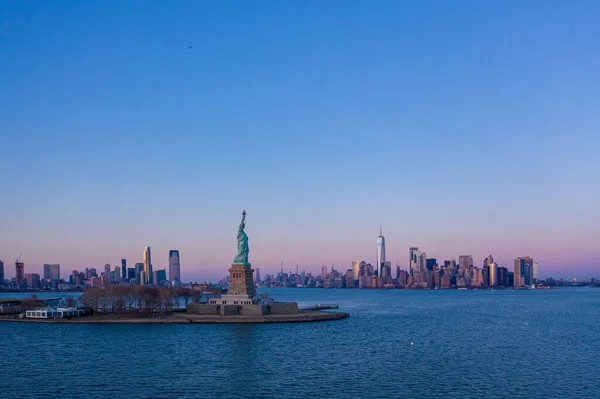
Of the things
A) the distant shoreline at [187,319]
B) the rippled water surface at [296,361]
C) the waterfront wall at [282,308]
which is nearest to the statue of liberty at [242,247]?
the waterfront wall at [282,308]

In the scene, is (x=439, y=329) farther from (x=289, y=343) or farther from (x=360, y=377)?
(x=360, y=377)

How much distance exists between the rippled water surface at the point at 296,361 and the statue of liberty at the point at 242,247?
16427mm

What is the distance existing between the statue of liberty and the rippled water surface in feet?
53.9

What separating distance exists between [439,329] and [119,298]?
49854 mm

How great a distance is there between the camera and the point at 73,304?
110625 mm

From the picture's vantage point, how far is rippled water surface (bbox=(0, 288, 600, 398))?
42.0 metres

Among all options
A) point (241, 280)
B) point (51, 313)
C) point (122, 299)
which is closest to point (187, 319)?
point (241, 280)

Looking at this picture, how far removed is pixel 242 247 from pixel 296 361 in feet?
142

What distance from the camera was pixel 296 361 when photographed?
52438mm

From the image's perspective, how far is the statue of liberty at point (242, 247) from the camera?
9338 cm

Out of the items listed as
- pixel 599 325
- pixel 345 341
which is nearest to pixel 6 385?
pixel 345 341

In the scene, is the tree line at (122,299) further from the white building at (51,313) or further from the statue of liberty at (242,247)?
the statue of liberty at (242,247)

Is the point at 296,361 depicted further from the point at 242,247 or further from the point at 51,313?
the point at 51,313

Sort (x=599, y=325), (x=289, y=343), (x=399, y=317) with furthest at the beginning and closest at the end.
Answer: (x=399, y=317)
(x=599, y=325)
(x=289, y=343)
